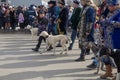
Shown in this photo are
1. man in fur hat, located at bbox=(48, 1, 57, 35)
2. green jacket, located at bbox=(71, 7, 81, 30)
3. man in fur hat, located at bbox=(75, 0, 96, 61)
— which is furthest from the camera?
man in fur hat, located at bbox=(48, 1, 57, 35)

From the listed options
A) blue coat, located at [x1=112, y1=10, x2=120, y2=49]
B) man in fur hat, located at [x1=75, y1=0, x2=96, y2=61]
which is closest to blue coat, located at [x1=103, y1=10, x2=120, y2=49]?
blue coat, located at [x1=112, y1=10, x2=120, y2=49]

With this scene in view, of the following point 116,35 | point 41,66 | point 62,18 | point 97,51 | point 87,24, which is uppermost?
point 62,18

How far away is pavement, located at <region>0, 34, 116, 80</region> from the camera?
954 centimetres

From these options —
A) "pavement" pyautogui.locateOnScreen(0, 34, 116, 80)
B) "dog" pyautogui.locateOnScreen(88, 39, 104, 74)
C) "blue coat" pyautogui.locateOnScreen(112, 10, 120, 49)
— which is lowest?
"pavement" pyautogui.locateOnScreen(0, 34, 116, 80)

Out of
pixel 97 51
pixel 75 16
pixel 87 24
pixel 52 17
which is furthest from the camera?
pixel 52 17

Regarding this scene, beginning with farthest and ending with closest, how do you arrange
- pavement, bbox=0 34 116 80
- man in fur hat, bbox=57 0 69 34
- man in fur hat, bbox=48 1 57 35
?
man in fur hat, bbox=48 1 57 35 → man in fur hat, bbox=57 0 69 34 → pavement, bbox=0 34 116 80

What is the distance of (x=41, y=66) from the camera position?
11016mm

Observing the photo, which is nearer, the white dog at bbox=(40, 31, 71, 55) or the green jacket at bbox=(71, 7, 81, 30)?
the white dog at bbox=(40, 31, 71, 55)

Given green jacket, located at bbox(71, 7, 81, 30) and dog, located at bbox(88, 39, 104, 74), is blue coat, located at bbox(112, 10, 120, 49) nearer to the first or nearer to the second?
dog, located at bbox(88, 39, 104, 74)

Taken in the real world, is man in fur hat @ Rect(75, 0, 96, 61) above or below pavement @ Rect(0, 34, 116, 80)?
above

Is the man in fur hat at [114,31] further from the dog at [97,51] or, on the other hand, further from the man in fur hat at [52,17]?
the man in fur hat at [52,17]

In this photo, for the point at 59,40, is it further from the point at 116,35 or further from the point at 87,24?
the point at 116,35

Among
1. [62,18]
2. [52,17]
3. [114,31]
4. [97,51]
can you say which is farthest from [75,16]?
[114,31]

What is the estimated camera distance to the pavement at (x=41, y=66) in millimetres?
9539
